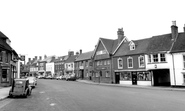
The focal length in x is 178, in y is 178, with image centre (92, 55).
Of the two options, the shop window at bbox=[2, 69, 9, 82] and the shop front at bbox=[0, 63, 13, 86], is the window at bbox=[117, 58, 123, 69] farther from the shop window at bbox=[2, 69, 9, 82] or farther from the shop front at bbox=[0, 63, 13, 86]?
the shop window at bbox=[2, 69, 9, 82]

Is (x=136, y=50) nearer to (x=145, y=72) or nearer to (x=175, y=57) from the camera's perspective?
(x=145, y=72)

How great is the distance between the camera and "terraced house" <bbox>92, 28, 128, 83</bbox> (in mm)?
40656

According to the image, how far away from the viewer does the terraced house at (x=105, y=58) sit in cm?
4066

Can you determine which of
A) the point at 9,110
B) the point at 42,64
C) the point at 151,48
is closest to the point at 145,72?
the point at 151,48

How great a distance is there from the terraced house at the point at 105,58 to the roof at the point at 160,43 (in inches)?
383

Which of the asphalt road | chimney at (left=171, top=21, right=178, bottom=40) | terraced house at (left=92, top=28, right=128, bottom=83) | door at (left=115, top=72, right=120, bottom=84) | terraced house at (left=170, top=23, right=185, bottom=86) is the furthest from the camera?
terraced house at (left=92, top=28, right=128, bottom=83)

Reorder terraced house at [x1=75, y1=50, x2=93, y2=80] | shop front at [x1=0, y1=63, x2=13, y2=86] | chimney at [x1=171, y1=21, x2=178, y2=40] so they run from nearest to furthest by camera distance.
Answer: shop front at [x1=0, y1=63, x2=13, y2=86] < chimney at [x1=171, y1=21, x2=178, y2=40] < terraced house at [x1=75, y1=50, x2=93, y2=80]

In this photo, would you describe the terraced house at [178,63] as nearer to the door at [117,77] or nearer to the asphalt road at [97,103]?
the asphalt road at [97,103]

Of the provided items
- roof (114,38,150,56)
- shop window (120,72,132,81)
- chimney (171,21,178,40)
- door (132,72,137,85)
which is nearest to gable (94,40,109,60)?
roof (114,38,150,56)

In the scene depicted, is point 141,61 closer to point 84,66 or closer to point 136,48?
point 136,48

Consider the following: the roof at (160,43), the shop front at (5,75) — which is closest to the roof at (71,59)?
the shop front at (5,75)

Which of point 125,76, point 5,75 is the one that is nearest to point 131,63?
point 125,76

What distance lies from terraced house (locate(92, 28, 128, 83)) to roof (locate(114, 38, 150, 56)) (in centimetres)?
222

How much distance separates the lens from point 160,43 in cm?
3125
